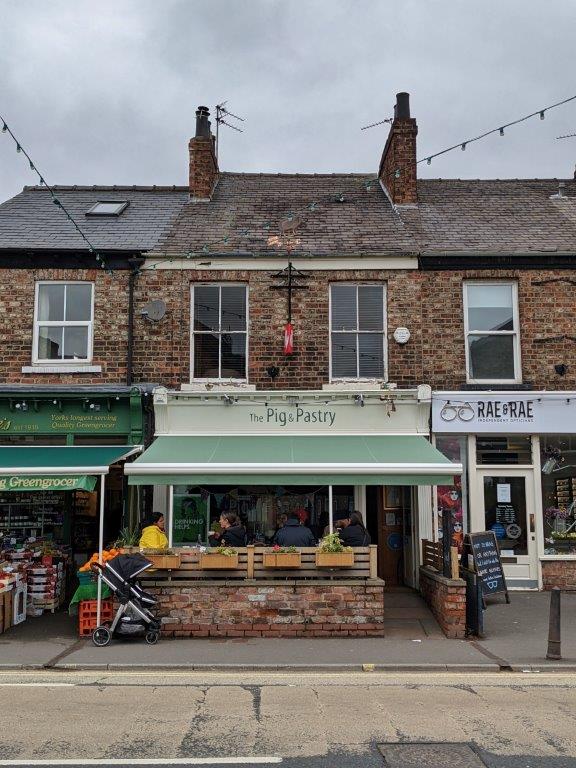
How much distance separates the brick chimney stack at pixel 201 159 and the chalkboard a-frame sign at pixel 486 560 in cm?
980

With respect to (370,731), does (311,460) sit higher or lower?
higher

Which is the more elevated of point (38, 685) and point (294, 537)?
point (294, 537)

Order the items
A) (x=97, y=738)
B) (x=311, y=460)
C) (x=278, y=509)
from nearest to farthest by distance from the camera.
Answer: (x=97, y=738), (x=311, y=460), (x=278, y=509)

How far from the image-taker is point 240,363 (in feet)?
45.3

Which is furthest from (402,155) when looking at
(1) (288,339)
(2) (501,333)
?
(1) (288,339)

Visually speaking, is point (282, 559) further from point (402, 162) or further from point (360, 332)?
point (402, 162)

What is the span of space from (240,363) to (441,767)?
9367 mm

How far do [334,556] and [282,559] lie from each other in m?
0.76

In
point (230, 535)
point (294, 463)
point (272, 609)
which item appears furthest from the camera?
point (230, 535)

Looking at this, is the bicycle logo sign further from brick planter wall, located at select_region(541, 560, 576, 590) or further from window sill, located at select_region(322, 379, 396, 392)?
brick planter wall, located at select_region(541, 560, 576, 590)

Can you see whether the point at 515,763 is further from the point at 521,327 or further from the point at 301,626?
the point at 521,327

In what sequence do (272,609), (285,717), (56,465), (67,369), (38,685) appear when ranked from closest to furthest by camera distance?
(285,717) < (38,685) < (272,609) < (56,465) < (67,369)

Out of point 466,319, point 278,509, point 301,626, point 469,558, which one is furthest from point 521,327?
point 301,626

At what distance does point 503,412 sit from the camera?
43.8 feet
